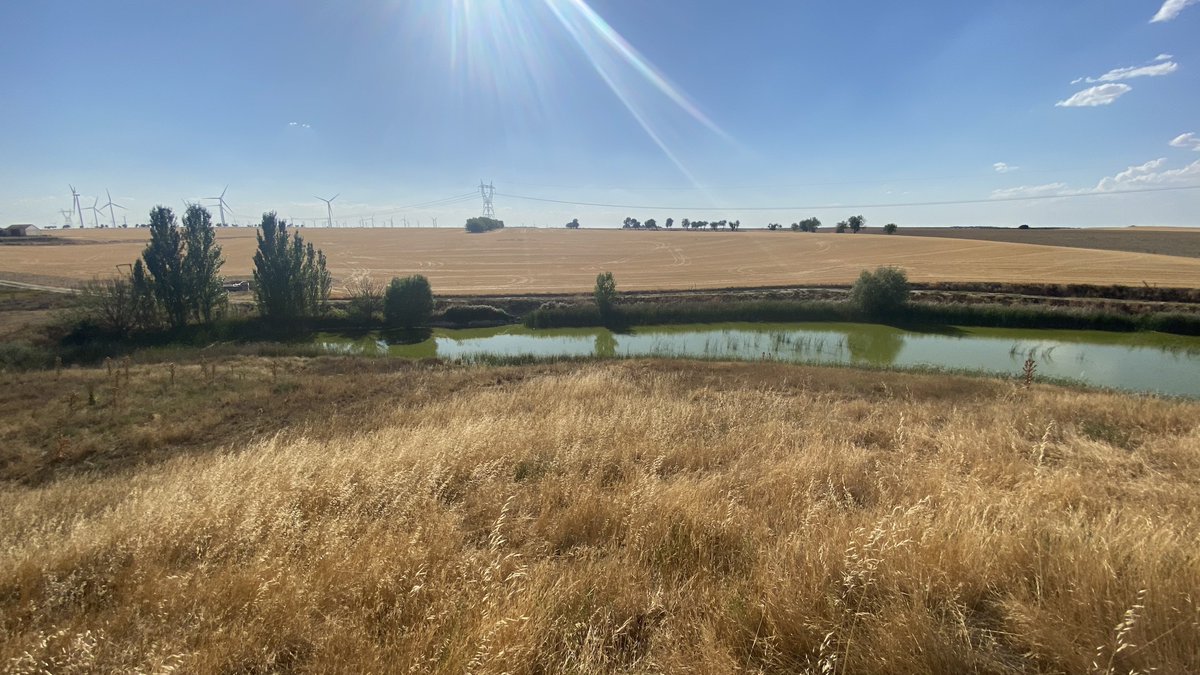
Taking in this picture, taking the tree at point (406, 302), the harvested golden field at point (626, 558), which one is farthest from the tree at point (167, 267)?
the harvested golden field at point (626, 558)

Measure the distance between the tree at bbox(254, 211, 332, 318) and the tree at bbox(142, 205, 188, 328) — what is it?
13.9ft

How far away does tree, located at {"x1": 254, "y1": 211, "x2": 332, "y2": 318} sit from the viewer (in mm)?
35625

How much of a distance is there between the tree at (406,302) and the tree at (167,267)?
1246 cm

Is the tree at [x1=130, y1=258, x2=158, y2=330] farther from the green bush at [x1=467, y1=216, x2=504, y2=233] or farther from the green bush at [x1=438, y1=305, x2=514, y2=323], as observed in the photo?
the green bush at [x1=467, y1=216, x2=504, y2=233]

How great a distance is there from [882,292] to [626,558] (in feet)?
131

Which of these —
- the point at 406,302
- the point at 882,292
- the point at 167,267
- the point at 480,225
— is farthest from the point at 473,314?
the point at 480,225

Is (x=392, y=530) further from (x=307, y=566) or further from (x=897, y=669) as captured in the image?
(x=897, y=669)

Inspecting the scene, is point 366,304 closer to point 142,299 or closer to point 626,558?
point 142,299

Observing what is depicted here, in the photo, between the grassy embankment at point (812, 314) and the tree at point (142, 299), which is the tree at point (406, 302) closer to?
the grassy embankment at point (812, 314)

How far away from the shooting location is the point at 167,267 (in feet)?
107

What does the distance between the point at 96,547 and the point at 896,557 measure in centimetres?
522

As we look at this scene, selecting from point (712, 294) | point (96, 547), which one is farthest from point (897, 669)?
point (712, 294)

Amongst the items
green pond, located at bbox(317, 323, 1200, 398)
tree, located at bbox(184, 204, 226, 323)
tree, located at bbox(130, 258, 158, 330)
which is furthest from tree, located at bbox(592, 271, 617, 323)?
tree, located at bbox(130, 258, 158, 330)

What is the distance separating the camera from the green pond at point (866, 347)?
23.1m
